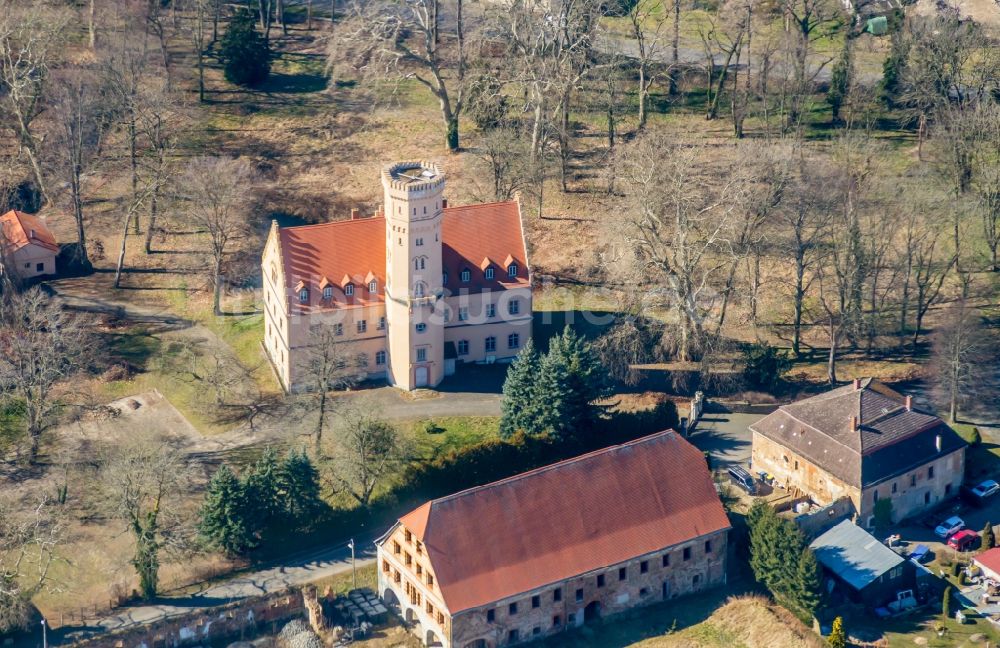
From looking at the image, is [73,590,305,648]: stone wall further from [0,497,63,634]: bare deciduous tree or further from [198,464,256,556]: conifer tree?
[198,464,256,556]: conifer tree

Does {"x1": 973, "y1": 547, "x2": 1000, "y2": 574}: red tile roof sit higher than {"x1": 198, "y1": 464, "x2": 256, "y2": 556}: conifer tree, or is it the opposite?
{"x1": 198, "y1": 464, "x2": 256, "y2": 556}: conifer tree

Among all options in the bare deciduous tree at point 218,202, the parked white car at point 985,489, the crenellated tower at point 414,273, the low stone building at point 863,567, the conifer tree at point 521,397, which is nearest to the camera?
the low stone building at point 863,567

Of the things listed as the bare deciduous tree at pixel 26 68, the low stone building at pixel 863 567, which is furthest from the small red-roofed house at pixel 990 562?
the bare deciduous tree at pixel 26 68

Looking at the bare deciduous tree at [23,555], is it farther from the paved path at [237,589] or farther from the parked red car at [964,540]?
the parked red car at [964,540]

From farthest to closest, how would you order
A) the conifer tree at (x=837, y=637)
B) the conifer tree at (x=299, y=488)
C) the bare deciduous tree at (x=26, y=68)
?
the bare deciduous tree at (x=26, y=68), the conifer tree at (x=299, y=488), the conifer tree at (x=837, y=637)

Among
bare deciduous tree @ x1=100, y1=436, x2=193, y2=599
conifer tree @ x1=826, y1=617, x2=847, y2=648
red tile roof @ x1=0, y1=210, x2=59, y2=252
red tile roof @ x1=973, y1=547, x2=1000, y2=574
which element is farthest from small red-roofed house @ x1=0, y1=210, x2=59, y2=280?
red tile roof @ x1=973, y1=547, x2=1000, y2=574

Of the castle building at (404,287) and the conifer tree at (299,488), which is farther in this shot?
the castle building at (404,287)

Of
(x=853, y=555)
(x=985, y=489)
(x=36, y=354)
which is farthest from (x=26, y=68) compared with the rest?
(x=985, y=489)

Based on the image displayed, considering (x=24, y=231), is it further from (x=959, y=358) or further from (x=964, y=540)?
(x=964, y=540)
